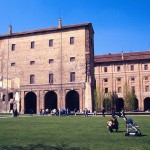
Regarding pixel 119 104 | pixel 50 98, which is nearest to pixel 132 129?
pixel 50 98

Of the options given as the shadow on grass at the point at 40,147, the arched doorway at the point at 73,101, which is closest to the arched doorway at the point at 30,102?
the arched doorway at the point at 73,101

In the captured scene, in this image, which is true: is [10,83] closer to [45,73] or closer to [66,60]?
[45,73]

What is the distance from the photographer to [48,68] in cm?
4166

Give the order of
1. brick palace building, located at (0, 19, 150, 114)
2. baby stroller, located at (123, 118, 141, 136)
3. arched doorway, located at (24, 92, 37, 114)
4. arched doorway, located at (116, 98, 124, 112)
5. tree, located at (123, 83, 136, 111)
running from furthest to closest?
arched doorway, located at (116, 98, 124, 112) → tree, located at (123, 83, 136, 111) → arched doorway, located at (24, 92, 37, 114) → brick palace building, located at (0, 19, 150, 114) → baby stroller, located at (123, 118, 141, 136)

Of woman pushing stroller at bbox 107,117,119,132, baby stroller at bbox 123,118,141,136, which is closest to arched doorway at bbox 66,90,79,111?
woman pushing stroller at bbox 107,117,119,132

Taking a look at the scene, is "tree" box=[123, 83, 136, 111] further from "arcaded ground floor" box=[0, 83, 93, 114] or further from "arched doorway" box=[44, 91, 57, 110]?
"arched doorway" box=[44, 91, 57, 110]

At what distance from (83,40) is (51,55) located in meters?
5.45

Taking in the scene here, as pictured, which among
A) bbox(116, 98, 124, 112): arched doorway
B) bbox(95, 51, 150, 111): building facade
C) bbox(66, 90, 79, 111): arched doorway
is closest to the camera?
bbox(66, 90, 79, 111): arched doorway

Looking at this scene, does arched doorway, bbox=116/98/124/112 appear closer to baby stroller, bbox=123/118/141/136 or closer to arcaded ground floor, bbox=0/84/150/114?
arcaded ground floor, bbox=0/84/150/114

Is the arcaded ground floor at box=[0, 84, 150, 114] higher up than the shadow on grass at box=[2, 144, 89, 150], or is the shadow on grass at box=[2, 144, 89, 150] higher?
the arcaded ground floor at box=[0, 84, 150, 114]

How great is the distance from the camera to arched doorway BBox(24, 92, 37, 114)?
4328 cm

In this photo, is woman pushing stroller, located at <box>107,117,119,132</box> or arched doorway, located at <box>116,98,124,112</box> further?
arched doorway, located at <box>116,98,124,112</box>

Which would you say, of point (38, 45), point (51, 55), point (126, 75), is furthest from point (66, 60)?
point (126, 75)

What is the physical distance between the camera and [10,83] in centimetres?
4391
